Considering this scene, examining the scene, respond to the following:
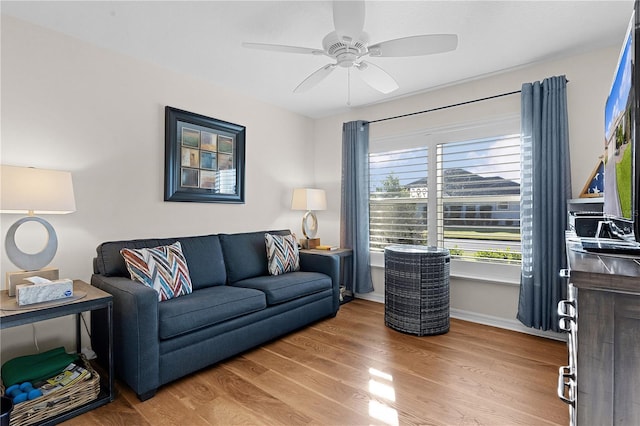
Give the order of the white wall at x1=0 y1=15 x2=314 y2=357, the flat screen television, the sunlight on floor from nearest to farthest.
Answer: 1. the flat screen television
2. the sunlight on floor
3. the white wall at x1=0 y1=15 x2=314 y2=357

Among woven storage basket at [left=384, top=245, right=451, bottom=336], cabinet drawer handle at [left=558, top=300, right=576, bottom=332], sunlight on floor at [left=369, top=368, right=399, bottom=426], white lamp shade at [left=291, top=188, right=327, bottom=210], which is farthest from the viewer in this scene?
white lamp shade at [left=291, top=188, right=327, bottom=210]

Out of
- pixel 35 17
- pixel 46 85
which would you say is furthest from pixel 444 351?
pixel 35 17

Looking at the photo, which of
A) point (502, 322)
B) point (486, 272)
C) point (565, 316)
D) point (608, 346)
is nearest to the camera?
point (608, 346)

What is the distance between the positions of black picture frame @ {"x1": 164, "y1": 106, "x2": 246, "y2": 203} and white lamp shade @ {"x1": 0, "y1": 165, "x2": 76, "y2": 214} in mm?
970

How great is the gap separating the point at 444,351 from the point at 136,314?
2.28 metres

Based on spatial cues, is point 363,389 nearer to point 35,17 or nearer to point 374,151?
point 374,151

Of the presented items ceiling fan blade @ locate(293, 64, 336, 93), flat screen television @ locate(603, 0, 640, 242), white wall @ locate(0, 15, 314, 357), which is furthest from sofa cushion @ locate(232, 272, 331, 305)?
flat screen television @ locate(603, 0, 640, 242)

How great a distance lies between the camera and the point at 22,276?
6.44ft

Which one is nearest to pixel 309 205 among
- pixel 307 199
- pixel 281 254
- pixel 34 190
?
pixel 307 199

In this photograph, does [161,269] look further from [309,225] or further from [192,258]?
[309,225]

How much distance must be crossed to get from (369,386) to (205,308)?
4.00 feet

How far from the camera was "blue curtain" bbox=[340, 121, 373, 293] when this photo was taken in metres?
4.02

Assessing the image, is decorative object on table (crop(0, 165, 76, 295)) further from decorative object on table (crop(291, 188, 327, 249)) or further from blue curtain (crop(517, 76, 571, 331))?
blue curtain (crop(517, 76, 571, 331))

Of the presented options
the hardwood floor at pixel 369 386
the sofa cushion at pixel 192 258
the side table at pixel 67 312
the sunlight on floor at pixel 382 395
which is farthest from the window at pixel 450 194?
the side table at pixel 67 312
